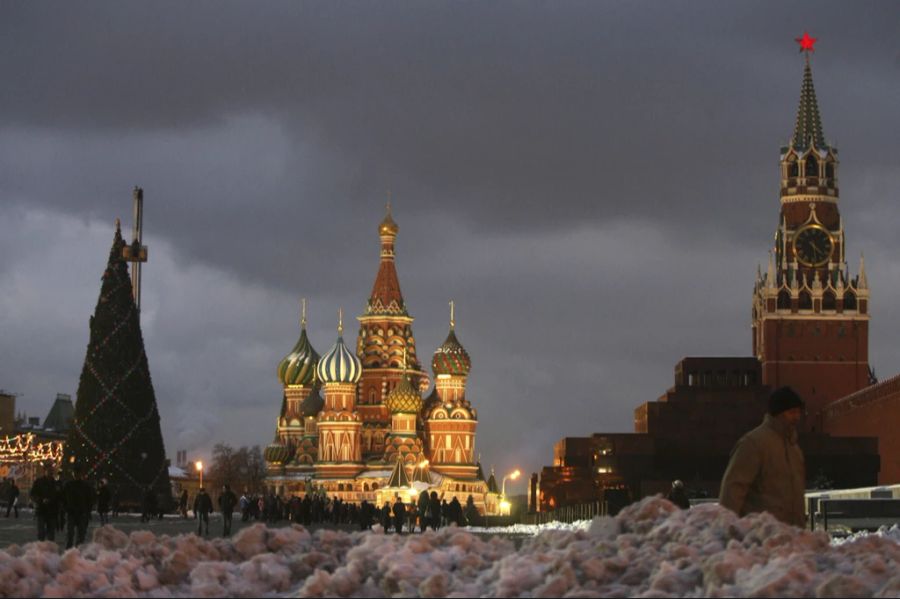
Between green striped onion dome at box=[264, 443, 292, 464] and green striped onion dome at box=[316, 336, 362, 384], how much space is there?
8.95 meters

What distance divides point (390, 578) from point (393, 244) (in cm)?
13617

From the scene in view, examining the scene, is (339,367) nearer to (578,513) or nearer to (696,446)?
(696,446)

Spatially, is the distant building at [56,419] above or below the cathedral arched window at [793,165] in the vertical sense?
below

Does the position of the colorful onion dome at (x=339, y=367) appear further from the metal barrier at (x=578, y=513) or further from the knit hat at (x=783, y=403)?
the knit hat at (x=783, y=403)

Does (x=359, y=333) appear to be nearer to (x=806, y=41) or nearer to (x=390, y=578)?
(x=806, y=41)

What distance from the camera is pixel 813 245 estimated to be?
5743 inches

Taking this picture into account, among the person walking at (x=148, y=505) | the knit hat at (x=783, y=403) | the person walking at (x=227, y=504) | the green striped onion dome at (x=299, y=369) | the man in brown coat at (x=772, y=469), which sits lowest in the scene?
the man in brown coat at (x=772, y=469)

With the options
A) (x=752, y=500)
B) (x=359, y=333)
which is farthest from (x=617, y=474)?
(x=752, y=500)

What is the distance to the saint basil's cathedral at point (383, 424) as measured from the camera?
128250 mm

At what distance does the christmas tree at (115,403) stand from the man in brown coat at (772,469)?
45555 mm

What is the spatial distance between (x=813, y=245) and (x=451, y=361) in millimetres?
32585

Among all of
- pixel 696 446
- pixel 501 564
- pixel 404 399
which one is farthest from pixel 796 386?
pixel 501 564

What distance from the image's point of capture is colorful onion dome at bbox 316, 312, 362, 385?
132 m

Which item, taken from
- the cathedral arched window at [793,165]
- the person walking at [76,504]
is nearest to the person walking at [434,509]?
the person walking at [76,504]
